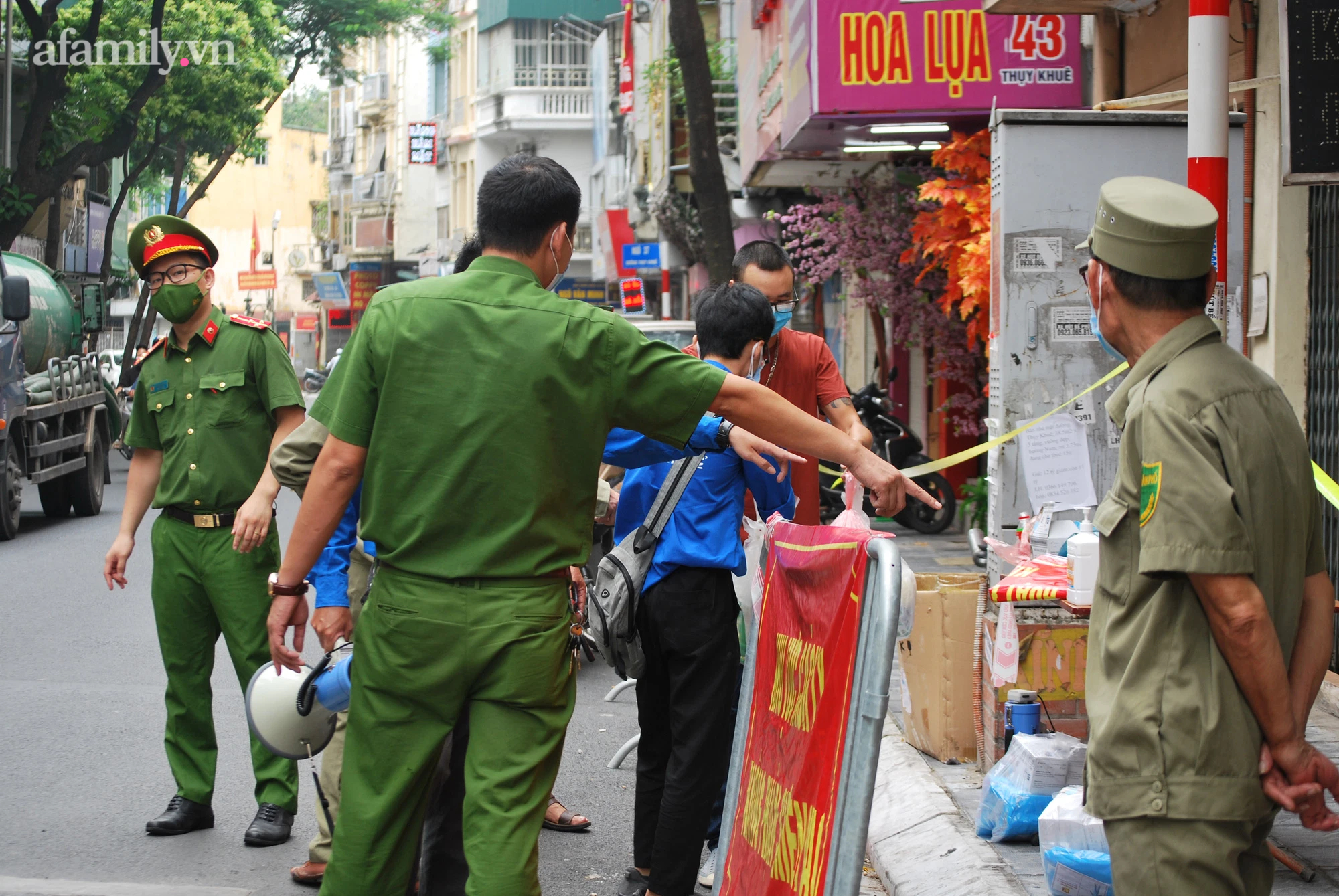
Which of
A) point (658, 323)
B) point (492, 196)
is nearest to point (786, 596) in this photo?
point (492, 196)

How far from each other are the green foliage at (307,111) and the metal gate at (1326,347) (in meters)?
98.3

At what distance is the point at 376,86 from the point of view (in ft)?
234

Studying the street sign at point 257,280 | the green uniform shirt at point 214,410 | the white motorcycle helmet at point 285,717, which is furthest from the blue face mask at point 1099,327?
the street sign at point 257,280

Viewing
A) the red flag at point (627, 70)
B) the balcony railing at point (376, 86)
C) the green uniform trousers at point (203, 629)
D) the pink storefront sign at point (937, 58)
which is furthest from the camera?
the balcony railing at point (376, 86)

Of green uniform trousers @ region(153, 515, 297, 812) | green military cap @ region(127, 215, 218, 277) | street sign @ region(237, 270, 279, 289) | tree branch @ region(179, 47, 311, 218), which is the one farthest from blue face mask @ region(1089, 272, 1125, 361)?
street sign @ region(237, 270, 279, 289)

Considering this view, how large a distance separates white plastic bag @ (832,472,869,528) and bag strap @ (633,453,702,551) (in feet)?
1.68

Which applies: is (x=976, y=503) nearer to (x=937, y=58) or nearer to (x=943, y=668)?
(x=937, y=58)

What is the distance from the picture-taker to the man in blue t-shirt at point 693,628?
13.8 ft

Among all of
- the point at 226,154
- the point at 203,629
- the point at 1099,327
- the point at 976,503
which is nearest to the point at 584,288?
the point at 226,154

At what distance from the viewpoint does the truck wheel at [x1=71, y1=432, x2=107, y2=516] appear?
52.7 ft

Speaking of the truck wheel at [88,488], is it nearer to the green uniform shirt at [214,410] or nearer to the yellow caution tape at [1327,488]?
the green uniform shirt at [214,410]

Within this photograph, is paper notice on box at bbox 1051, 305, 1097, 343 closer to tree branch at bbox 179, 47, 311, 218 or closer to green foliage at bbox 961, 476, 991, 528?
green foliage at bbox 961, 476, 991, 528

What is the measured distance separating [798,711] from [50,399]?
1382cm

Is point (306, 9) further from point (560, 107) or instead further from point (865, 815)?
point (865, 815)
